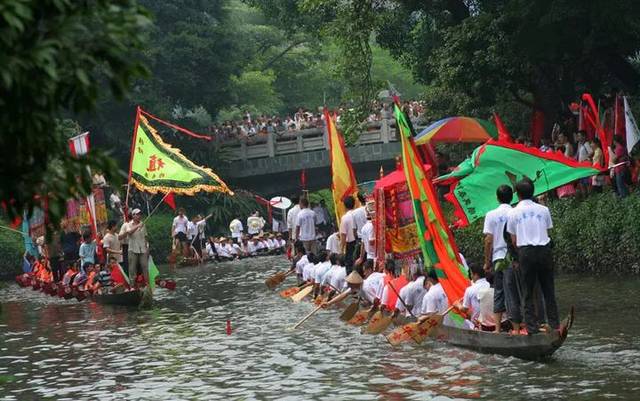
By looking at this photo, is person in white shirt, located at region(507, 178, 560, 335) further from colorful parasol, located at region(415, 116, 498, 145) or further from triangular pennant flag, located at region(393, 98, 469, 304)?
colorful parasol, located at region(415, 116, 498, 145)

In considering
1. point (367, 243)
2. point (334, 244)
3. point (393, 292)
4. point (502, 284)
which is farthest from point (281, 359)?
point (334, 244)

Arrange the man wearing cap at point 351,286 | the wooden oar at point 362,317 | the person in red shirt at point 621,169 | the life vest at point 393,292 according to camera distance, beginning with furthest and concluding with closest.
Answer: the person in red shirt at point 621,169
the man wearing cap at point 351,286
the wooden oar at point 362,317
the life vest at point 393,292

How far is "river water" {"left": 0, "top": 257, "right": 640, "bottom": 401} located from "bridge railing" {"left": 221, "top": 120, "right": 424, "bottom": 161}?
27.0 meters

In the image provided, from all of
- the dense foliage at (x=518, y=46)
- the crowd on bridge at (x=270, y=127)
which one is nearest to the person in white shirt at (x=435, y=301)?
the dense foliage at (x=518, y=46)

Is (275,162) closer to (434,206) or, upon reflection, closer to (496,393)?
(434,206)

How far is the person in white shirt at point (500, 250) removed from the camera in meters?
14.1

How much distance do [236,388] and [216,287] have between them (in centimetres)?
1527

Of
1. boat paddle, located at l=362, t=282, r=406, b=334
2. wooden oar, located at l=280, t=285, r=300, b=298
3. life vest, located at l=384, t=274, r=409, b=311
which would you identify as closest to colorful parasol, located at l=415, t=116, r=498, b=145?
wooden oar, located at l=280, t=285, r=300, b=298

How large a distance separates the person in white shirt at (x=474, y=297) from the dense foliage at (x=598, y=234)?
743 centimetres

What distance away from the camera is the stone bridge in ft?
166

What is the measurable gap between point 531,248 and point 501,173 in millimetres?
6417

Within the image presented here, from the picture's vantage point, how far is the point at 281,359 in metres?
16.0

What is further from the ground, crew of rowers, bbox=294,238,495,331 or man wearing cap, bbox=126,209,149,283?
man wearing cap, bbox=126,209,149,283

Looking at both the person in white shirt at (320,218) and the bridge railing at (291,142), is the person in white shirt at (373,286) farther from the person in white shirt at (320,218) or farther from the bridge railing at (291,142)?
the bridge railing at (291,142)
